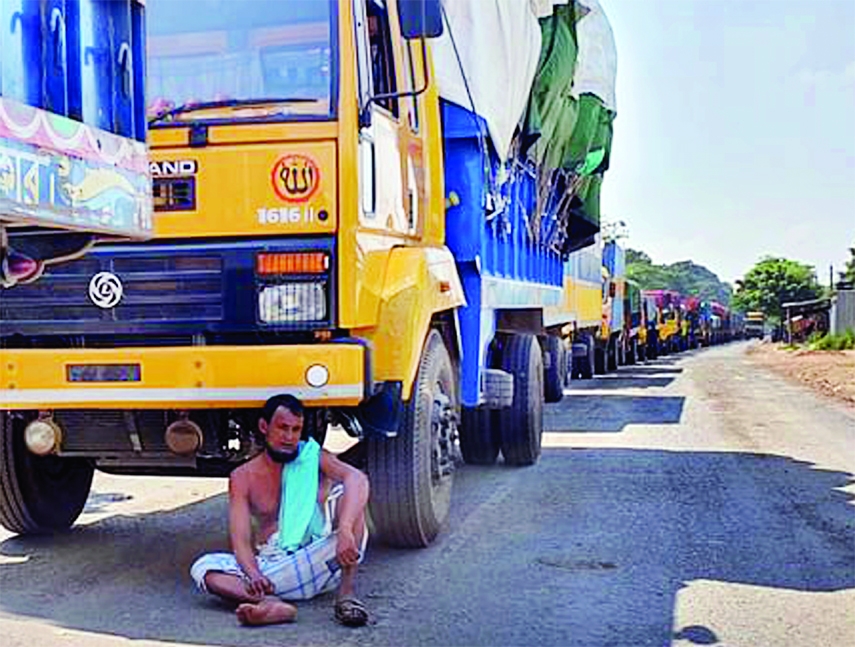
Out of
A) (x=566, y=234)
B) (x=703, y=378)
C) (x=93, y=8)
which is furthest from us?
(x=703, y=378)

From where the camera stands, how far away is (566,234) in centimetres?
1271

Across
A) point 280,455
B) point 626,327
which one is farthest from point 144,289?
point 626,327

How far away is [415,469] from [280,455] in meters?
0.94

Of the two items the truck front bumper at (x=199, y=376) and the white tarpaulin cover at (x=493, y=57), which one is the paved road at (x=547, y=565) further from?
the white tarpaulin cover at (x=493, y=57)

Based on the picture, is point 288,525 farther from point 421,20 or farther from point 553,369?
point 553,369

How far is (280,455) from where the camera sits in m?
5.28

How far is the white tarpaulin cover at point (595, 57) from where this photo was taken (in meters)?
10.7

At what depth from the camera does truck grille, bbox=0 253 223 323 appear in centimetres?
550

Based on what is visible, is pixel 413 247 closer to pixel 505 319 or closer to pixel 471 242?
pixel 471 242

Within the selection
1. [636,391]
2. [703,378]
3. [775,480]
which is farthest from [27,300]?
[703,378]

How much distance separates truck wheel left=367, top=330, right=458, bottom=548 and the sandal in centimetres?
105

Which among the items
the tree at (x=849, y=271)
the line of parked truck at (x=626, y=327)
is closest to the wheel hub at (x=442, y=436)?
the line of parked truck at (x=626, y=327)

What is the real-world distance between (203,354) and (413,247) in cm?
147

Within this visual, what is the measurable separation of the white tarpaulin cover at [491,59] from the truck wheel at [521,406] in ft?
6.15
